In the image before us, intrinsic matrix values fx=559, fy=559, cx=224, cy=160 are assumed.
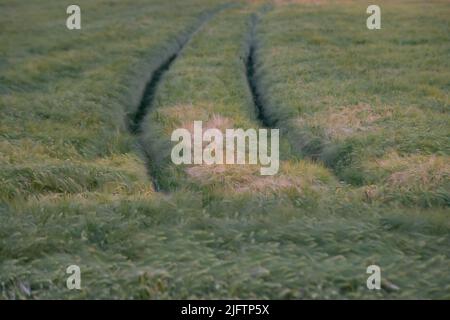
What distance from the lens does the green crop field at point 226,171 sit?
25.5 ft

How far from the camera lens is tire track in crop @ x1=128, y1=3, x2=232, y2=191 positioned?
1455 centimetres

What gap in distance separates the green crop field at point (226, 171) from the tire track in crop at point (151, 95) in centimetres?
11

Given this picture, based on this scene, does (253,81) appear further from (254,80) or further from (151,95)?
(151,95)

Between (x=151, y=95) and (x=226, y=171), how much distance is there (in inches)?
386

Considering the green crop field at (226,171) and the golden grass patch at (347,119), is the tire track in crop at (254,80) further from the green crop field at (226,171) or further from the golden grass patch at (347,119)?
the golden grass patch at (347,119)

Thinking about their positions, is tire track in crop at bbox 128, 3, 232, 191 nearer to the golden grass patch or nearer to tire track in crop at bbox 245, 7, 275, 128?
tire track in crop at bbox 245, 7, 275, 128

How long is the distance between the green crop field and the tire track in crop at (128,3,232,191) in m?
0.11

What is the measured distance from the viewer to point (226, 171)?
39.1ft

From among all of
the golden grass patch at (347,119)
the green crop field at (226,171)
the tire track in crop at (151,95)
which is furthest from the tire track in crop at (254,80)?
the tire track in crop at (151,95)

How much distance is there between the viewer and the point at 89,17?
34.9m

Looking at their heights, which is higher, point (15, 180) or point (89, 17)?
point (89, 17)
